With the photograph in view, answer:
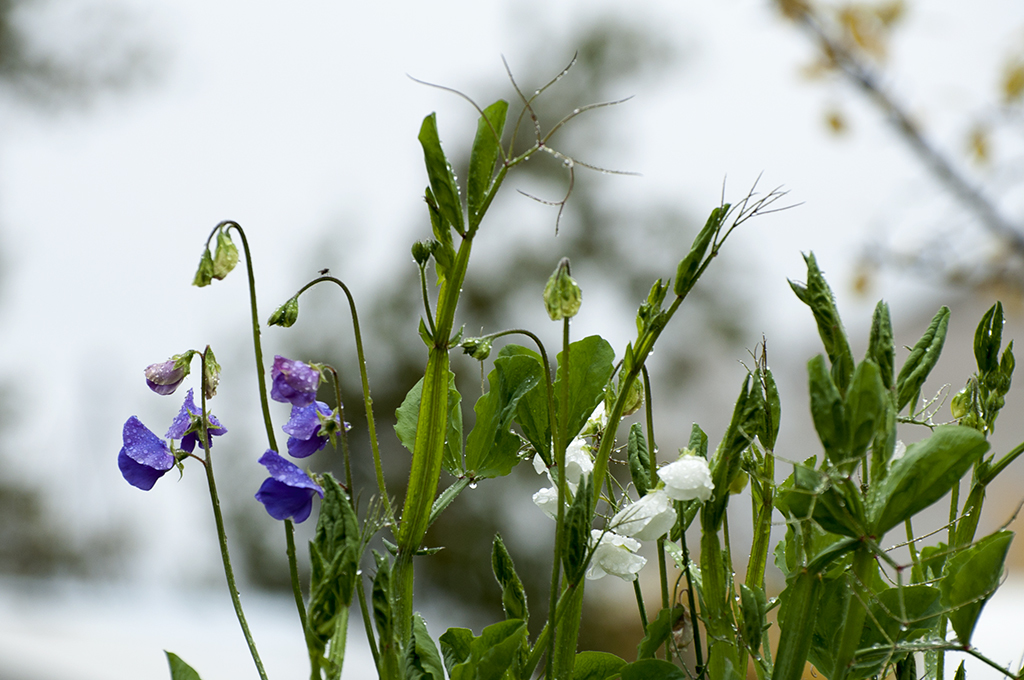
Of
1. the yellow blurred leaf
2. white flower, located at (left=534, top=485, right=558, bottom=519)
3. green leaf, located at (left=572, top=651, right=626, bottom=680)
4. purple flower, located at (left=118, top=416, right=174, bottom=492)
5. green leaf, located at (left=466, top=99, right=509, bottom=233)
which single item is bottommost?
green leaf, located at (left=572, top=651, right=626, bottom=680)

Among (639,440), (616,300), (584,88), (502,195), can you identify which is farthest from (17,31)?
(639,440)

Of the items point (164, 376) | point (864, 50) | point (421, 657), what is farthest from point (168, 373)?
point (864, 50)

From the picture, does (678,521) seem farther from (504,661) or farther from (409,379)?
(409,379)

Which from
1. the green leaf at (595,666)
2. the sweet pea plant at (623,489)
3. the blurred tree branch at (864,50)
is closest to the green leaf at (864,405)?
the sweet pea plant at (623,489)

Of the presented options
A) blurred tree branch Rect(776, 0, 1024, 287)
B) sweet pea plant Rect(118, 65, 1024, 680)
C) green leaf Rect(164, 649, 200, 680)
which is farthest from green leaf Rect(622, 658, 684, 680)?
blurred tree branch Rect(776, 0, 1024, 287)

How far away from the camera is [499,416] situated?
24 centimetres

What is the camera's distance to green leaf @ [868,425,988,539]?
0.17 metres

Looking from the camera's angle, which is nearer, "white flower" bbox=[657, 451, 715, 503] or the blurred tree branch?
"white flower" bbox=[657, 451, 715, 503]

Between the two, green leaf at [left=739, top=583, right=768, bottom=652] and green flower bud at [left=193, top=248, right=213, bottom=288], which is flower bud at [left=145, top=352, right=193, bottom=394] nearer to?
green flower bud at [left=193, top=248, right=213, bottom=288]

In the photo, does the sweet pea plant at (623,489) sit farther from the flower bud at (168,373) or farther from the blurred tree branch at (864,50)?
the blurred tree branch at (864,50)

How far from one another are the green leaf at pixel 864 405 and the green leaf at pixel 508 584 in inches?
3.7

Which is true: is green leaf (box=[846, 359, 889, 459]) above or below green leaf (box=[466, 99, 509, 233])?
below

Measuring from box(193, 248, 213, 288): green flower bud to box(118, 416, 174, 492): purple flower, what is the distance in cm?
5

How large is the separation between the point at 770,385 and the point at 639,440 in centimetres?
4
